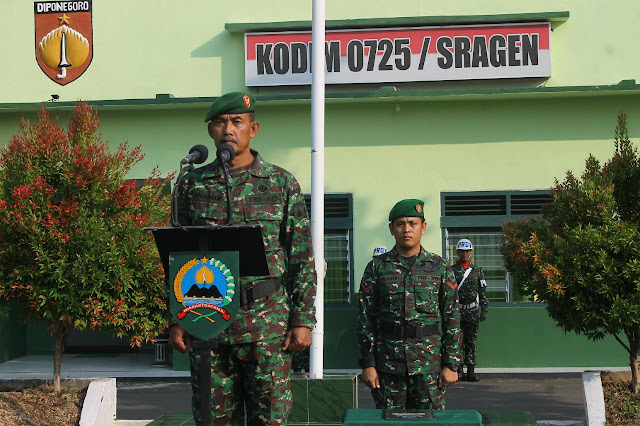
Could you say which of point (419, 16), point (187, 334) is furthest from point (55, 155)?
point (419, 16)

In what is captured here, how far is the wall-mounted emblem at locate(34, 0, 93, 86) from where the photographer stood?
52.0ft

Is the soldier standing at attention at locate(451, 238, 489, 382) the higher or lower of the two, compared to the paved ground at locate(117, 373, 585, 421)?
higher

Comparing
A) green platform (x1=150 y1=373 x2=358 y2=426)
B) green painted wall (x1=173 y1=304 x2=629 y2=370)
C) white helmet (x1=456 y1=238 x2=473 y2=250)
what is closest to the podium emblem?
green platform (x1=150 y1=373 x2=358 y2=426)

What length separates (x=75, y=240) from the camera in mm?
9016

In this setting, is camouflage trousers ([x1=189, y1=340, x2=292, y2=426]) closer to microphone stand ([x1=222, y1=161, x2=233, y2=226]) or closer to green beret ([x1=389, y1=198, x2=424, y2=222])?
microphone stand ([x1=222, y1=161, x2=233, y2=226])

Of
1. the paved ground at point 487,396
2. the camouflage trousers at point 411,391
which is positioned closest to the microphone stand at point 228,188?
the camouflage trousers at point 411,391

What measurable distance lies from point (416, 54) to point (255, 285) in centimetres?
1101

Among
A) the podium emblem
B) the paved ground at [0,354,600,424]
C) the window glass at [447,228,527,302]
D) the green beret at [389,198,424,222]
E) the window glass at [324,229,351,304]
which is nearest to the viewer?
the podium emblem

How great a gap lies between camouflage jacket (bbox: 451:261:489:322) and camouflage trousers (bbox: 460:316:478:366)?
0.09 metres

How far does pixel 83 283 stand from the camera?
8922mm

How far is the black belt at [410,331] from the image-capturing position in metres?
6.65

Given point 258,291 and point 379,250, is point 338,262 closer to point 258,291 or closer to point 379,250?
point 379,250

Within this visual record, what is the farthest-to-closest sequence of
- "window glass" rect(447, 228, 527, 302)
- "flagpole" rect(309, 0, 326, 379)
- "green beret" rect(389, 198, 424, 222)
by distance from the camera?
1. "window glass" rect(447, 228, 527, 302)
2. "flagpole" rect(309, 0, 326, 379)
3. "green beret" rect(389, 198, 424, 222)

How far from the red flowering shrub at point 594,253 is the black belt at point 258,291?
4907 millimetres
